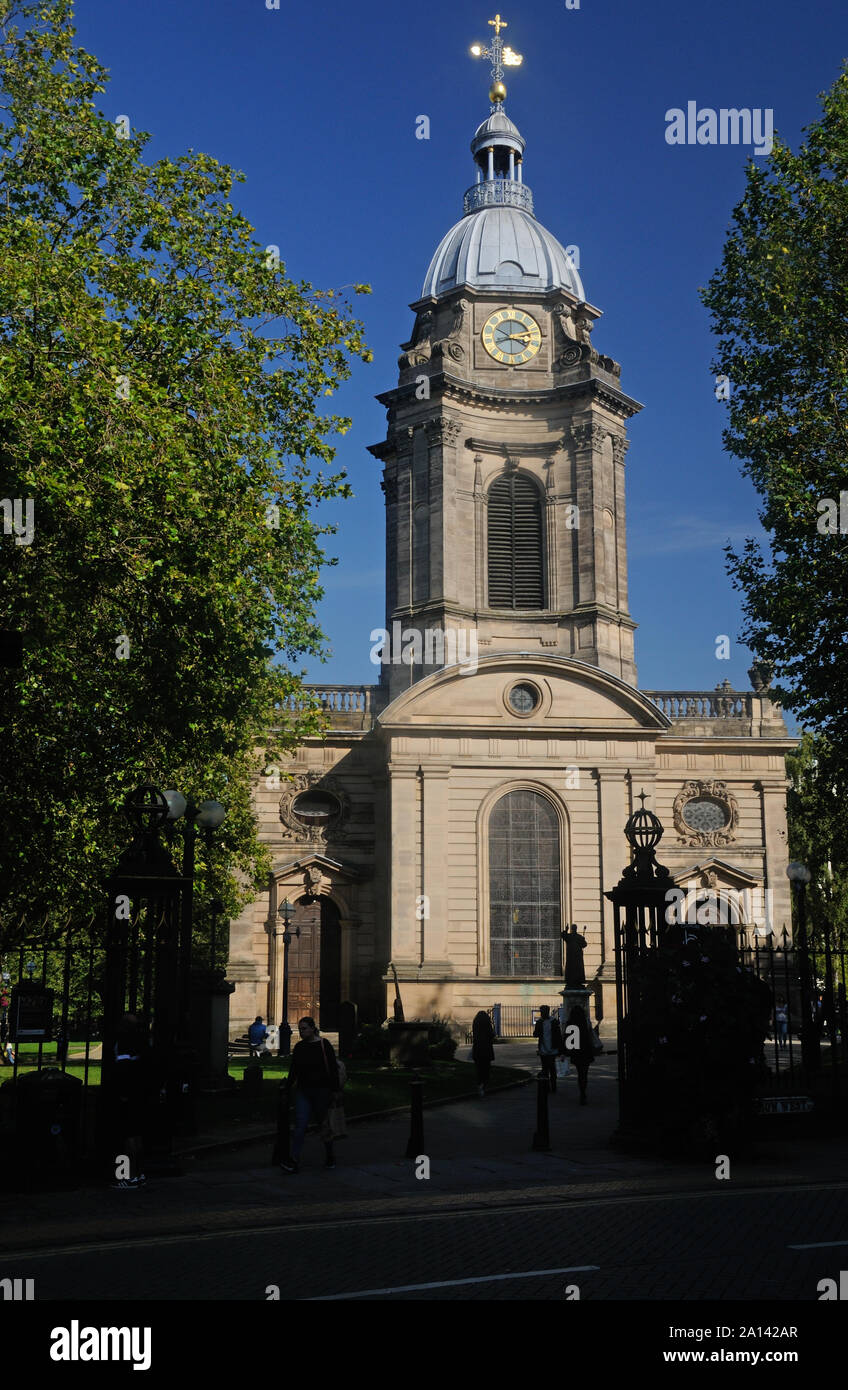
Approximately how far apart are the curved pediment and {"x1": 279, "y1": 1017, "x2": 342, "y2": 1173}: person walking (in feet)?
80.5

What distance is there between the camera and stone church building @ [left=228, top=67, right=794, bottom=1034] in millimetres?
38375

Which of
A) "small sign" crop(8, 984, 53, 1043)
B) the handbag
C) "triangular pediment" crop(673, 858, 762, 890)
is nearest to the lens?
"small sign" crop(8, 984, 53, 1043)

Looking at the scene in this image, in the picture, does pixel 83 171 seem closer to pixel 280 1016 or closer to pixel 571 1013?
pixel 571 1013

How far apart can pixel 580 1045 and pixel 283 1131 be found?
866 cm

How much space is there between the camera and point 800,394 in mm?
22062

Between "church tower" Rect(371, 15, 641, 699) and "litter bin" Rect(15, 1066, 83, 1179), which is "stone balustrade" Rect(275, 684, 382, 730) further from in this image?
"litter bin" Rect(15, 1066, 83, 1179)

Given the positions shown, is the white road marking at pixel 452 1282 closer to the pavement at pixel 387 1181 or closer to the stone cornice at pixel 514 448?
the pavement at pixel 387 1181

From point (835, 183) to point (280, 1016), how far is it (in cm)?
2820

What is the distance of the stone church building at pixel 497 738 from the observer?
38375 millimetres

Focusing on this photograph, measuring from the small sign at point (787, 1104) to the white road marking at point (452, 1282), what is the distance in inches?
314

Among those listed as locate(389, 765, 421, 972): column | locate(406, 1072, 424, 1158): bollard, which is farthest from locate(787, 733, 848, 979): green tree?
locate(406, 1072, 424, 1158): bollard

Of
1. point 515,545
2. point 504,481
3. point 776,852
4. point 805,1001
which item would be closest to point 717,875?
point 776,852

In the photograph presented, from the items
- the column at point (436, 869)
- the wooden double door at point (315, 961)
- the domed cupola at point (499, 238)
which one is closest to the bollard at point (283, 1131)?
the column at point (436, 869)
